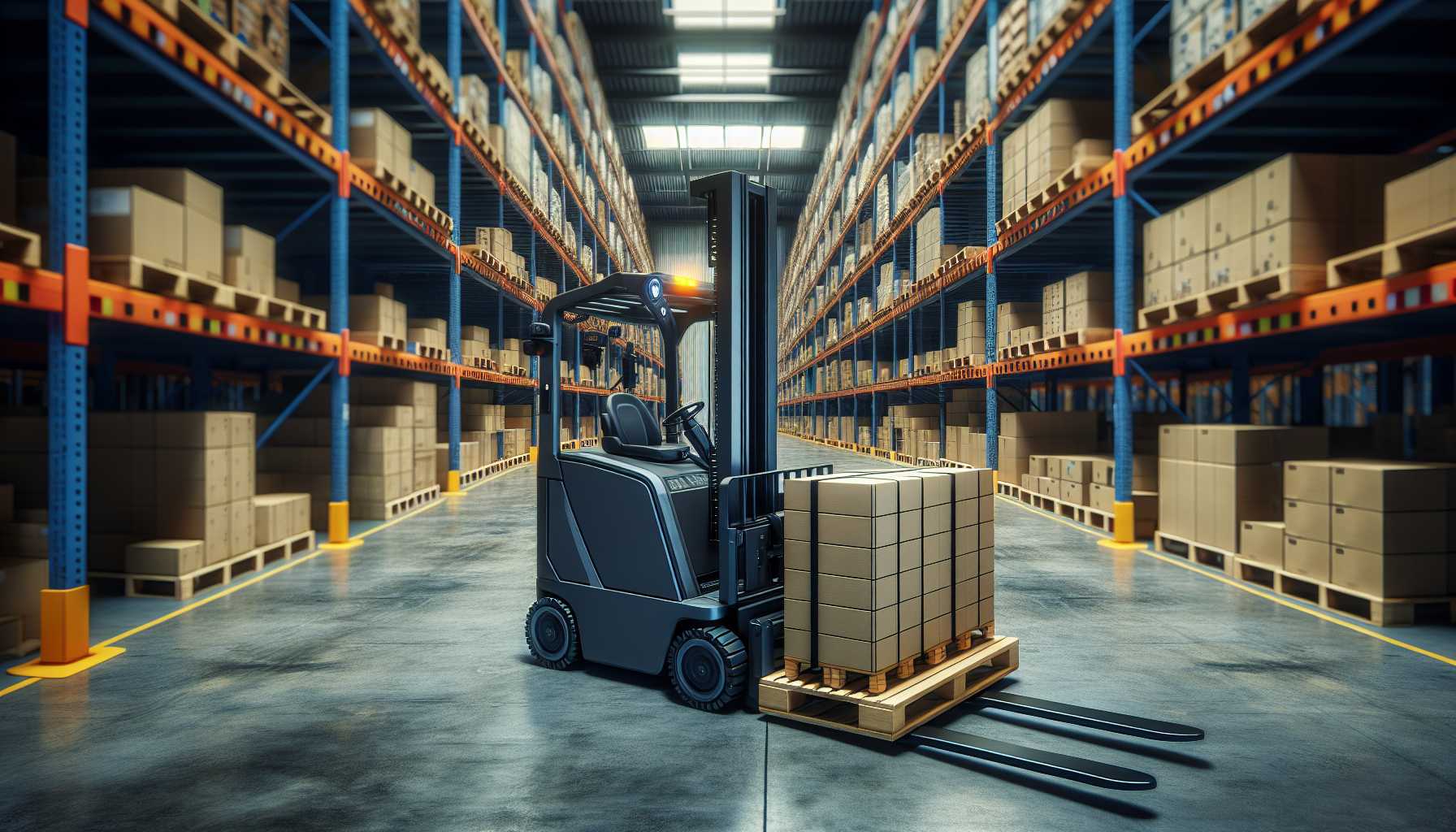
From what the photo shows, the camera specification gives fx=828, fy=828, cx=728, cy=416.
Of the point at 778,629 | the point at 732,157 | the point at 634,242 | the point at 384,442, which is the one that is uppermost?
the point at 732,157

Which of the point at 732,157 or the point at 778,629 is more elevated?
the point at 732,157

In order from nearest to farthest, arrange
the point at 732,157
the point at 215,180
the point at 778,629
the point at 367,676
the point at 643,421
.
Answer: the point at 778,629
the point at 367,676
the point at 643,421
the point at 215,180
the point at 732,157

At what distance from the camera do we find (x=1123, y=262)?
703 centimetres

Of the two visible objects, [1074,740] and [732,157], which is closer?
[1074,740]

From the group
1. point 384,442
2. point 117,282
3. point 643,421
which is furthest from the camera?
point 384,442

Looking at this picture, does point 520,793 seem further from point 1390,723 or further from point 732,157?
point 732,157

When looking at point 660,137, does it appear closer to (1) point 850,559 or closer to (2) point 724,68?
(2) point 724,68

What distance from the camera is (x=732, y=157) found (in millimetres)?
29203

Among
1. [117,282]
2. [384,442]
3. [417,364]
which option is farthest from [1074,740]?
[417,364]

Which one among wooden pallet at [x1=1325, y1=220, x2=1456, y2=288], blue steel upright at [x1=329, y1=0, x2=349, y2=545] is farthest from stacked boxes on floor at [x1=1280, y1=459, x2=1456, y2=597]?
blue steel upright at [x1=329, y1=0, x2=349, y2=545]

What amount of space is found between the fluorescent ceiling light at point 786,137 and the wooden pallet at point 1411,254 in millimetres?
22876

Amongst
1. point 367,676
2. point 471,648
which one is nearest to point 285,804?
point 367,676

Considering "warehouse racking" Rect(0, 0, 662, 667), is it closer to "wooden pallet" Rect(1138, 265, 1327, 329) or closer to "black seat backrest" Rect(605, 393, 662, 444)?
"black seat backrest" Rect(605, 393, 662, 444)

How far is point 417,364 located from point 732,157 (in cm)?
2196
